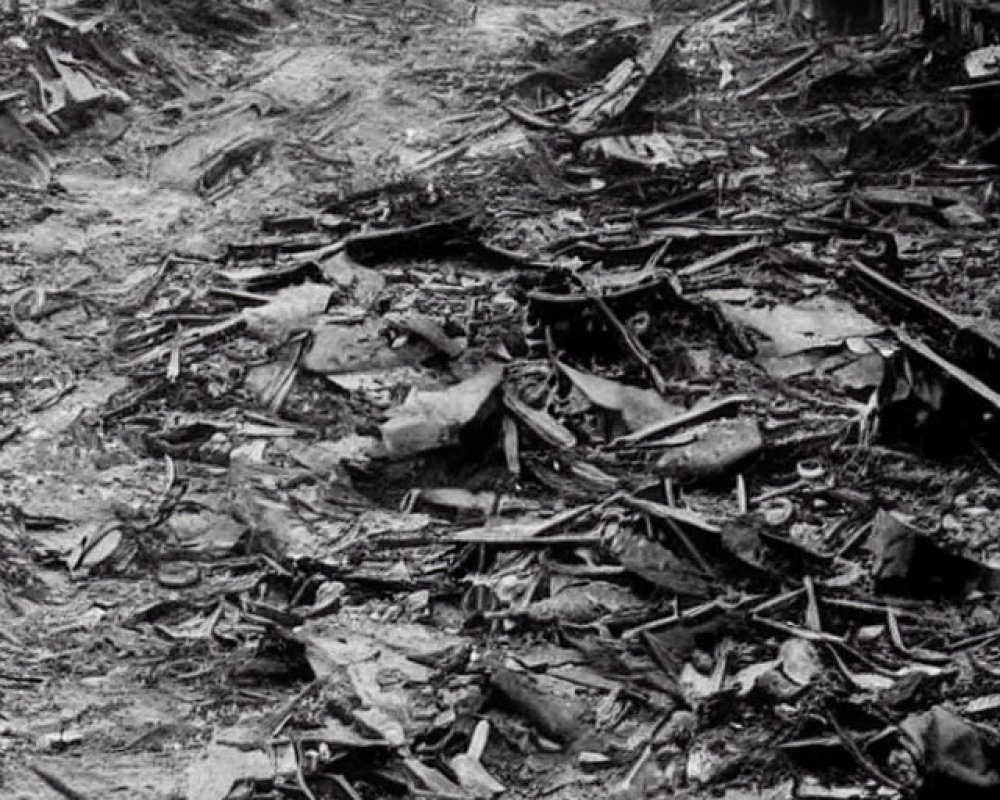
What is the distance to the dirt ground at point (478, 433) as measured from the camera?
215 inches

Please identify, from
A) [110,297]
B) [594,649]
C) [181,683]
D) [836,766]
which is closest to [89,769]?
[181,683]

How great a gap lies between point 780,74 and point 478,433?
221 inches

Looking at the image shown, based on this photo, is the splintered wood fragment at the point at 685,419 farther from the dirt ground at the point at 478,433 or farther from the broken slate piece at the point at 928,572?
the broken slate piece at the point at 928,572

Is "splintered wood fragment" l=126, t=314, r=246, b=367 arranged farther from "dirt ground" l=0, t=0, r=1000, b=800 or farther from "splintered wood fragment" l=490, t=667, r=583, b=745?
"splintered wood fragment" l=490, t=667, r=583, b=745

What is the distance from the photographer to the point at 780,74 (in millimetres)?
11914

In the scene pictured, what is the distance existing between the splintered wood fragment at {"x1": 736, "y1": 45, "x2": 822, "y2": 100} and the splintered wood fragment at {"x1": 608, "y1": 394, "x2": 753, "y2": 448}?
4807mm

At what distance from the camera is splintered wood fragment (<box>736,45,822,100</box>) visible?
465 inches

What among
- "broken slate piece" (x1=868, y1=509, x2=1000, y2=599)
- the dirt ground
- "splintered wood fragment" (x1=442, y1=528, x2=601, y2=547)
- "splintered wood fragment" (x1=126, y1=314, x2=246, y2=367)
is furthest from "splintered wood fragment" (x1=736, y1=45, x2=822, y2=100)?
"broken slate piece" (x1=868, y1=509, x2=1000, y2=599)

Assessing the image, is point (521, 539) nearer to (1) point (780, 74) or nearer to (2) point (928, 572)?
(2) point (928, 572)

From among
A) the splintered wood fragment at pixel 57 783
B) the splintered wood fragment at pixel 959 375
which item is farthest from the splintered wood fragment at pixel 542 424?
the splintered wood fragment at pixel 57 783

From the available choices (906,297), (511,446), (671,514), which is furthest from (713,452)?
(906,297)

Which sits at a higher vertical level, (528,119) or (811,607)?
(811,607)

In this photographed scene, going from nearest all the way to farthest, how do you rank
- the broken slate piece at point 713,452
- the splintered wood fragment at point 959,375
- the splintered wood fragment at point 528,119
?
the splintered wood fragment at point 959,375 < the broken slate piece at point 713,452 < the splintered wood fragment at point 528,119

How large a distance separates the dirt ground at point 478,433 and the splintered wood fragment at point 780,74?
62 mm
